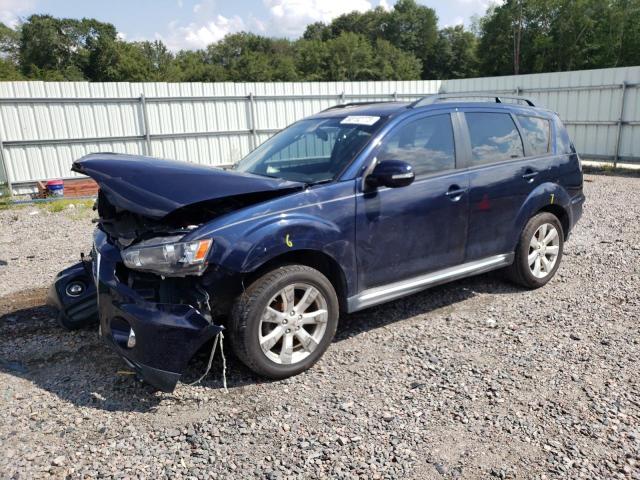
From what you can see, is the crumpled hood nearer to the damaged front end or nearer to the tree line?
the damaged front end

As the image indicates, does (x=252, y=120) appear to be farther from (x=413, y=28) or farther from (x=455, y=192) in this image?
(x=413, y=28)

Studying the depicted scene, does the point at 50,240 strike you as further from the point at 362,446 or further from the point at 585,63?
the point at 585,63

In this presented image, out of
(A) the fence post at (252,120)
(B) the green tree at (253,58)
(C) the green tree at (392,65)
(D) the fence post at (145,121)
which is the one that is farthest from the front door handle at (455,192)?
(C) the green tree at (392,65)

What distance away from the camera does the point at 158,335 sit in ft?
10.0

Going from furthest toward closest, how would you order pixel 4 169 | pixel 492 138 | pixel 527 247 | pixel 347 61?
1. pixel 347 61
2. pixel 4 169
3. pixel 527 247
4. pixel 492 138

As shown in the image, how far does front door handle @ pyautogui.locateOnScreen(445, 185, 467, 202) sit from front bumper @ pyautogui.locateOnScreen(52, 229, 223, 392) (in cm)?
223

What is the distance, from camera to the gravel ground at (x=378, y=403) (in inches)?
107

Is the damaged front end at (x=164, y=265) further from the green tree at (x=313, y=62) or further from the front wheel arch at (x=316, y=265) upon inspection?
the green tree at (x=313, y=62)

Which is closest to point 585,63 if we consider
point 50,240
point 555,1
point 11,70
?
point 555,1

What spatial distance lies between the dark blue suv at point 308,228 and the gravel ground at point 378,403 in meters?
0.33

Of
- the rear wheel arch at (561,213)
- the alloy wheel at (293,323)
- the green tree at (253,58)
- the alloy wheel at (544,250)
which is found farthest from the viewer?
the green tree at (253,58)

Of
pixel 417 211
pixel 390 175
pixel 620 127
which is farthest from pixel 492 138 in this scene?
pixel 620 127

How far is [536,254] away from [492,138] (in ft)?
4.28

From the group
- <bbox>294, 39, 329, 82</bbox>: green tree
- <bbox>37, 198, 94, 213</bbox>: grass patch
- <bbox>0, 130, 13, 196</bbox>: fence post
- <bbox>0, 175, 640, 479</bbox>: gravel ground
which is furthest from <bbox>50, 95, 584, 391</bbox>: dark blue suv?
<bbox>294, 39, 329, 82</bbox>: green tree
